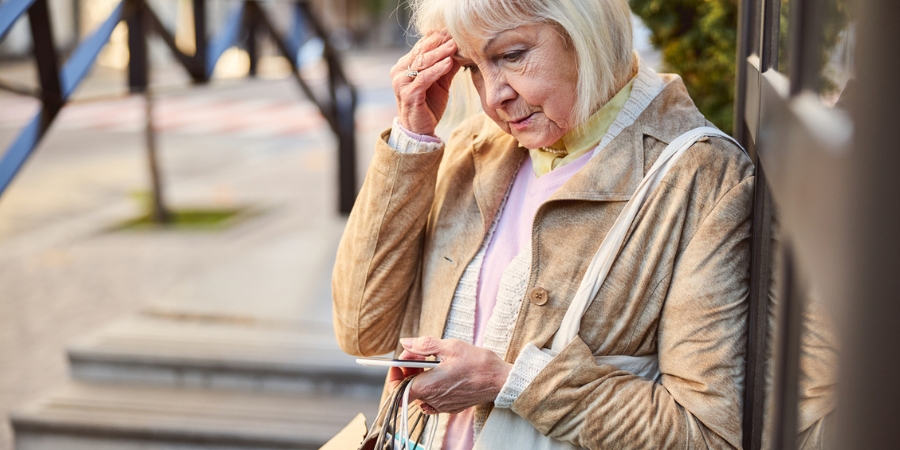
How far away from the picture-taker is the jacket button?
1.53 metres

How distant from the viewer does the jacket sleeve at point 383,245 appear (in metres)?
1.72

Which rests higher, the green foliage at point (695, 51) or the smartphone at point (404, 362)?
the green foliage at point (695, 51)

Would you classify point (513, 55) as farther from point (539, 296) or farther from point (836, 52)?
point (836, 52)

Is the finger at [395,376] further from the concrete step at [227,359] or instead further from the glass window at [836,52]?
the concrete step at [227,359]

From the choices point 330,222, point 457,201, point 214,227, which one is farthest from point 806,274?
point 214,227

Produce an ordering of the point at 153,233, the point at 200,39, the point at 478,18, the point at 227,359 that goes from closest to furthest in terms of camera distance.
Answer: the point at 478,18
the point at 227,359
the point at 200,39
the point at 153,233

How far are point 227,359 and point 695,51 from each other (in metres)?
2.29

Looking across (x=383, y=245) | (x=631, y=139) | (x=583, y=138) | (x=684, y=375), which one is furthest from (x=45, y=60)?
(x=684, y=375)

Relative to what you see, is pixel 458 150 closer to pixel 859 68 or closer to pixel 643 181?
pixel 643 181

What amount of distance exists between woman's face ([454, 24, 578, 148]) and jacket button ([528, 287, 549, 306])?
272 millimetres

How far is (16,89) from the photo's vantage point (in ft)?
9.19

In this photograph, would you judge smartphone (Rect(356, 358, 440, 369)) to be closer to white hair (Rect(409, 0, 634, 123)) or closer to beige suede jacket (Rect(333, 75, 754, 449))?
beige suede jacket (Rect(333, 75, 754, 449))

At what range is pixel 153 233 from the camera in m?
7.24

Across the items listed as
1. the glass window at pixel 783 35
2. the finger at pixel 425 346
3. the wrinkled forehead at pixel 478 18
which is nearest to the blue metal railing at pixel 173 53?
the wrinkled forehead at pixel 478 18
